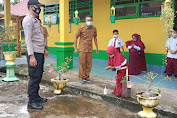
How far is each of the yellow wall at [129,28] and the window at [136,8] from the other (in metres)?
0.20

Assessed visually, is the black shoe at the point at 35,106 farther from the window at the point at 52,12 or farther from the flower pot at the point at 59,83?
the window at the point at 52,12

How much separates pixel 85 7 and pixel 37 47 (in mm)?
6605

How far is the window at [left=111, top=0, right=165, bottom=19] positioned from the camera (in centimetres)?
742

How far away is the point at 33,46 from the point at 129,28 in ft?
17.6

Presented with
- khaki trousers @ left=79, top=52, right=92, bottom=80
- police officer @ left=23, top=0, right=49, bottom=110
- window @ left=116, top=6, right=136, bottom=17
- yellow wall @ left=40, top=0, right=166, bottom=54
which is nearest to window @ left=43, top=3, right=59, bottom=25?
yellow wall @ left=40, top=0, right=166, bottom=54

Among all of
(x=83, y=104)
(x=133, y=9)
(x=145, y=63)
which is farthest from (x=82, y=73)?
(x=133, y=9)

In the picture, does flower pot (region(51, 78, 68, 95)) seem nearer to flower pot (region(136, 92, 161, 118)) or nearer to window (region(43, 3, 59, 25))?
flower pot (region(136, 92, 161, 118))

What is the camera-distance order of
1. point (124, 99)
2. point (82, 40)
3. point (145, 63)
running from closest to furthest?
point (124, 99) → point (82, 40) → point (145, 63)

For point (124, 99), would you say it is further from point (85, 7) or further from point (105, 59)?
point (85, 7)

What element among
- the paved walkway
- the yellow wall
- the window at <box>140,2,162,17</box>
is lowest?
the paved walkway

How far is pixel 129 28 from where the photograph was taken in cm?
827

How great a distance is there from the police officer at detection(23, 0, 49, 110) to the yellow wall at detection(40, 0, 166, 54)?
4.94m

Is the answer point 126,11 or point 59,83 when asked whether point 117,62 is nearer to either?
point 59,83

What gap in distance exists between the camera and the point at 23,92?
16.9 ft
